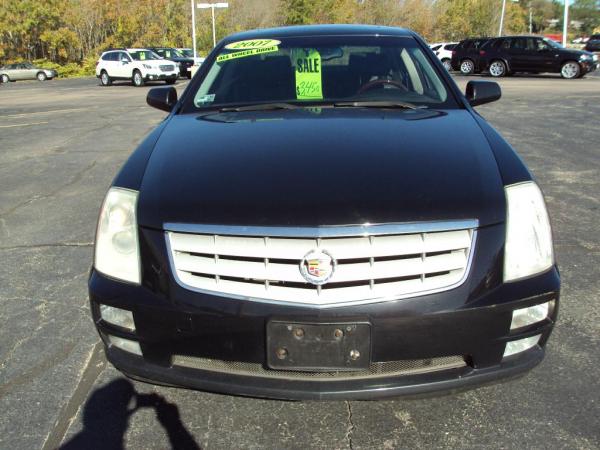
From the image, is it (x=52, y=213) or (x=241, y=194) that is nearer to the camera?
(x=241, y=194)

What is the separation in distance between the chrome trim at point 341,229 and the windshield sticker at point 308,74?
150cm

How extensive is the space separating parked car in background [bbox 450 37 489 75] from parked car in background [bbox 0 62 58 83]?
2812 cm

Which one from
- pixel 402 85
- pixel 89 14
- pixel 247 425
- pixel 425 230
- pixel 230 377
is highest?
pixel 89 14

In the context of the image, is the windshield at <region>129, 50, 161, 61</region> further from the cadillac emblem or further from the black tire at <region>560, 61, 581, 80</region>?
the cadillac emblem

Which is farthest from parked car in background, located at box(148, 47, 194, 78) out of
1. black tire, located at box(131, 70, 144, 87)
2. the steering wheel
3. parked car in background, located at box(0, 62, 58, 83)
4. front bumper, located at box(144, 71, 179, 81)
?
the steering wheel

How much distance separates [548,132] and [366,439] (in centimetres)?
836

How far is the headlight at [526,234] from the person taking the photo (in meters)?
2.02

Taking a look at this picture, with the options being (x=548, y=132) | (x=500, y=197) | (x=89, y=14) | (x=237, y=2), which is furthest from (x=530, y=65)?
(x=237, y=2)

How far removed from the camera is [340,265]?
190 cm

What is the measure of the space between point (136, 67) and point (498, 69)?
617 inches

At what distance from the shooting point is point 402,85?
3379 mm

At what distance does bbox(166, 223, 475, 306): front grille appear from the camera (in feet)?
6.22

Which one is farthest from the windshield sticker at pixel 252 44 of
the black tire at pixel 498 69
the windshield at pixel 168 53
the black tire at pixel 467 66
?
the windshield at pixel 168 53

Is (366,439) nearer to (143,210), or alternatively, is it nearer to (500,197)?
(500,197)
